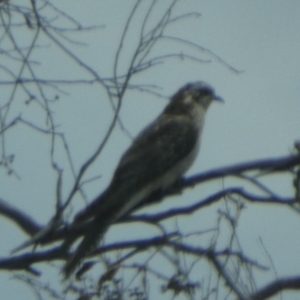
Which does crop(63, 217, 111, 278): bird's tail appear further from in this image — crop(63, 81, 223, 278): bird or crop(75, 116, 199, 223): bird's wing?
crop(75, 116, 199, 223): bird's wing

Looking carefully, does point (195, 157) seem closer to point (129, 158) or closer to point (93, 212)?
point (129, 158)

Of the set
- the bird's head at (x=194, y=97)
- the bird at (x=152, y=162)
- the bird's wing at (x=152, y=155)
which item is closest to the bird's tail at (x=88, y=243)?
the bird at (x=152, y=162)

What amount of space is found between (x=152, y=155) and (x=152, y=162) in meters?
0.16

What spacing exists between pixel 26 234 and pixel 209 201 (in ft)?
4.18

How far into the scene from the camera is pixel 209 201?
6.38 meters

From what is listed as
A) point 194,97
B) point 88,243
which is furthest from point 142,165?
point 88,243

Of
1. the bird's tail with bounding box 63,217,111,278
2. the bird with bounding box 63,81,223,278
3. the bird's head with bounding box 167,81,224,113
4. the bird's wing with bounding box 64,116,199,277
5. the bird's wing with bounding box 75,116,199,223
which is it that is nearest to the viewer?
the bird's tail with bounding box 63,217,111,278

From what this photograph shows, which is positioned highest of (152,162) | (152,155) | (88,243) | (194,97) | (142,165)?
(194,97)

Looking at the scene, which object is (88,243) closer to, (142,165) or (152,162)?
(142,165)

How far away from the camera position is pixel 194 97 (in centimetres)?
1105

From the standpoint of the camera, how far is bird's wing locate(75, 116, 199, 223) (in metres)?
8.82

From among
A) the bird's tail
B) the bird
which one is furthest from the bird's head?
the bird's tail

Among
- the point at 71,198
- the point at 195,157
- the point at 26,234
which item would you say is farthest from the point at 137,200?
the point at 71,198

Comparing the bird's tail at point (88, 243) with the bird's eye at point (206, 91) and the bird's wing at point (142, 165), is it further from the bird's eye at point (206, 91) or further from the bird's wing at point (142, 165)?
the bird's eye at point (206, 91)
